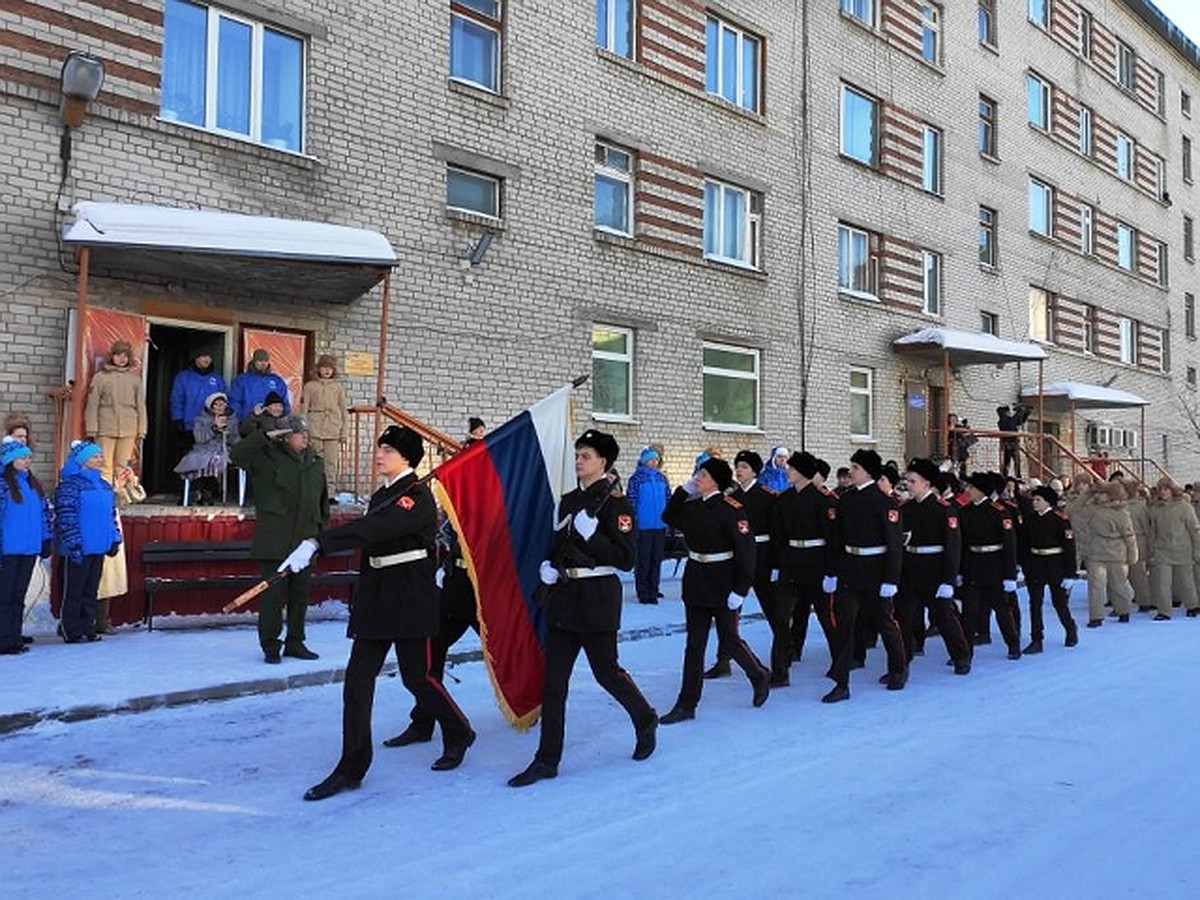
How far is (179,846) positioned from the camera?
4.79 meters

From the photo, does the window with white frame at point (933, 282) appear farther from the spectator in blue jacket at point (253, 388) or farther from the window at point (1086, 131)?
the spectator in blue jacket at point (253, 388)

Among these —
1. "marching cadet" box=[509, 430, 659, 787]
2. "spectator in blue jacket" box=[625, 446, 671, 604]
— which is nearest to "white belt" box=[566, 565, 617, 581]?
"marching cadet" box=[509, 430, 659, 787]

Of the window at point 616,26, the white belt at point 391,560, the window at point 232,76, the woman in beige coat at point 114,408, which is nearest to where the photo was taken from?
the white belt at point 391,560

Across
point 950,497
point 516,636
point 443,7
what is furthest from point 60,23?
point 950,497

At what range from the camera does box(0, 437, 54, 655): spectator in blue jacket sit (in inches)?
359

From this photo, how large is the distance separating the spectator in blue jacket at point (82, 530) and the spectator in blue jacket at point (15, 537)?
0.21m

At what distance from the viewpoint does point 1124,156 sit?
33062 mm

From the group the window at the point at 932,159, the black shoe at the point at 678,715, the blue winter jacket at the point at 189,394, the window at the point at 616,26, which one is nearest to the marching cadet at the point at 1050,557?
the black shoe at the point at 678,715

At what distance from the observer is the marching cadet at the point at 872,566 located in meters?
8.66

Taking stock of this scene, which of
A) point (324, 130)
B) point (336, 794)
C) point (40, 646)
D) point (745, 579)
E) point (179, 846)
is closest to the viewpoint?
point (179, 846)

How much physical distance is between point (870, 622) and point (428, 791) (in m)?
5.10

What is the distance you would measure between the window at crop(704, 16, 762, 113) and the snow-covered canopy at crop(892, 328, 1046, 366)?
5.68 meters

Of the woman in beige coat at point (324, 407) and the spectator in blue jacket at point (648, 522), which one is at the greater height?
the woman in beige coat at point (324, 407)

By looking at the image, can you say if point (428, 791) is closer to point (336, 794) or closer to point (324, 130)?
point (336, 794)
